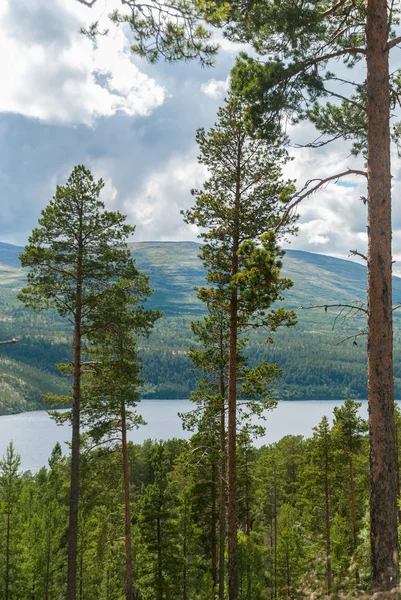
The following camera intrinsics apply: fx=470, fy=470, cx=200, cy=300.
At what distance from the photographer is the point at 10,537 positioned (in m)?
21.1

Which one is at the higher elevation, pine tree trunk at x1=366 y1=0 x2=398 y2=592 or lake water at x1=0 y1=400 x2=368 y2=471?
pine tree trunk at x1=366 y1=0 x2=398 y2=592

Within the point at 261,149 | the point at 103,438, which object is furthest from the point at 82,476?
the point at 261,149

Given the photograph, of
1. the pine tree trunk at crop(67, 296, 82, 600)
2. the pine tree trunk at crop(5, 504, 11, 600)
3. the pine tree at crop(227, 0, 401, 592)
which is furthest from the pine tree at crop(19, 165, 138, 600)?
the pine tree trunk at crop(5, 504, 11, 600)

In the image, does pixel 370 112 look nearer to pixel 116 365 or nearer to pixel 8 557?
pixel 116 365

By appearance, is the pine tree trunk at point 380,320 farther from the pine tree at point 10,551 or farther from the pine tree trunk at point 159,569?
the pine tree at point 10,551

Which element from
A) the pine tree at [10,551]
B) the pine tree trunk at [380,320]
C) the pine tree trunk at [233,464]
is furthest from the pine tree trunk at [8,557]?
the pine tree trunk at [380,320]

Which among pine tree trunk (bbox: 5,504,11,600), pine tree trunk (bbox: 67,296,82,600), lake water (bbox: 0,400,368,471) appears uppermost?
pine tree trunk (bbox: 67,296,82,600)

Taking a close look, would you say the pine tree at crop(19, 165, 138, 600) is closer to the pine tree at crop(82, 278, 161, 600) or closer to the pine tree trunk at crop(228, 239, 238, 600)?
the pine tree at crop(82, 278, 161, 600)

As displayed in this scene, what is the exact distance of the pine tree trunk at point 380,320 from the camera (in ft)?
19.1

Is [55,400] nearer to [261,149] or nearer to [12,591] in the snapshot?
[261,149]

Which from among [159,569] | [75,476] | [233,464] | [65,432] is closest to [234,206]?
[233,464]

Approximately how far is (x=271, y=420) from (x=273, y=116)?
140303 mm

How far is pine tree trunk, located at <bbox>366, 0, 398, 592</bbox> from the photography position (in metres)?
5.83

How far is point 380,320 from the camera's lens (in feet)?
20.7
